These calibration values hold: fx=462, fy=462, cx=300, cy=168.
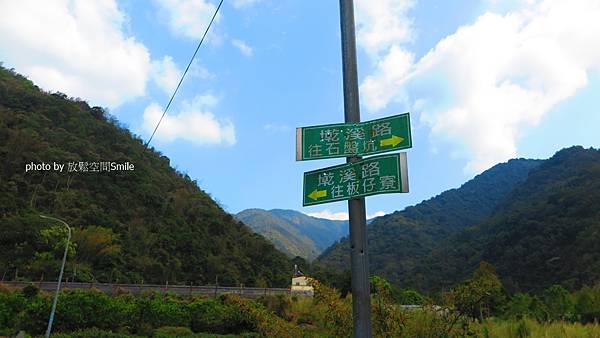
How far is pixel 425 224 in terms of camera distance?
83625 millimetres

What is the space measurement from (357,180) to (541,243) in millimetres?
52450

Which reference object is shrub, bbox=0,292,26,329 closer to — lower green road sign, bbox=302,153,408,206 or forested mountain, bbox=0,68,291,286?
forested mountain, bbox=0,68,291,286

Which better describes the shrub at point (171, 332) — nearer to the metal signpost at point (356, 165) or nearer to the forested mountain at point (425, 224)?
the metal signpost at point (356, 165)

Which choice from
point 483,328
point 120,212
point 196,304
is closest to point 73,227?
point 120,212

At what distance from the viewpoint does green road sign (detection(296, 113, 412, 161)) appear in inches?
123

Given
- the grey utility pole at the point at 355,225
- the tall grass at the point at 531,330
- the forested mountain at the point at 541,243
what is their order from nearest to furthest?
the grey utility pole at the point at 355,225, the tall grass at the point at 531,330, the forested mountain at the point at 541,243

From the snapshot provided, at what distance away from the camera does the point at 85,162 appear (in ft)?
174

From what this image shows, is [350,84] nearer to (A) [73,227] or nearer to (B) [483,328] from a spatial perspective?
(B) [483,328]

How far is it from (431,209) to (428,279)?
125 ft

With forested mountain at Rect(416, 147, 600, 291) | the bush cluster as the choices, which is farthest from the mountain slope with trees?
the bush cluster

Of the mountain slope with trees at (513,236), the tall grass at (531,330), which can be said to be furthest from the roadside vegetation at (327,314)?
the mountain slope with trees at (513,236)

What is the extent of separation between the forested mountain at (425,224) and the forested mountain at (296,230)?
1068 inches

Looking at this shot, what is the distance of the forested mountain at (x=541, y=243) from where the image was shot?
43188 mm

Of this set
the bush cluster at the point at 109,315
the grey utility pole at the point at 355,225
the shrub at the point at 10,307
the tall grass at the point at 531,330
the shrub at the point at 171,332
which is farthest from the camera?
the shrub at the point at 10,307
